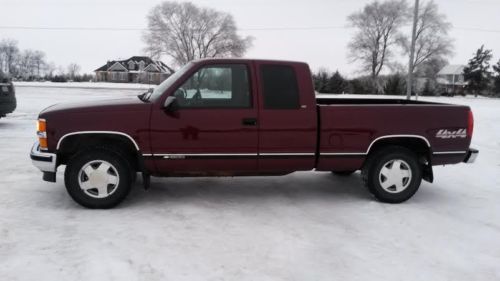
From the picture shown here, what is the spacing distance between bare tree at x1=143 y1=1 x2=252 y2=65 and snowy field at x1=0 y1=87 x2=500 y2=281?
55340 millimetres

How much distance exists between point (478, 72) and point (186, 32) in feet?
162

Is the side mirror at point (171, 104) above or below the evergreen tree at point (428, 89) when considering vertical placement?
below

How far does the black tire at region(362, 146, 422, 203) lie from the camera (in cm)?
507

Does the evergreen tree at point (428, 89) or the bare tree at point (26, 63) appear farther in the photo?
the bare tree at point (26, 63)

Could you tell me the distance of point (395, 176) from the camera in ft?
16.8

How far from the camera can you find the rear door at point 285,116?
4.75 metres

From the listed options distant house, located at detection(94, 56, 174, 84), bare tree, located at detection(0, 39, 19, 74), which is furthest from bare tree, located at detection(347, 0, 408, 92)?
bare tree, located at detection(0, 39, 19, 74)

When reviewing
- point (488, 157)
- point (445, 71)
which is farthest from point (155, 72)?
point (488, 157)

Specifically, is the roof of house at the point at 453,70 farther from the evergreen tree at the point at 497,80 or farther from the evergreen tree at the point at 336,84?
the evergreen tree at the point at 336,84

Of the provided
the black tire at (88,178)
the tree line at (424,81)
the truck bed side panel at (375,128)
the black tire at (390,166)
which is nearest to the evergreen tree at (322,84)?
the tree line at (424,81)

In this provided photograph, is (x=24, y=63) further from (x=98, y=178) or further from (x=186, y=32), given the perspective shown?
(x=98, y=178)

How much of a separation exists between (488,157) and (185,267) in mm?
7737

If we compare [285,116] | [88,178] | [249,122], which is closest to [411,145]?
[285,116]

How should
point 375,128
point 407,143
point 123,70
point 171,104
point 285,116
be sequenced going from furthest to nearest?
point 123,70
point 407,143
point 375,128
point 285,116
point 171,104
